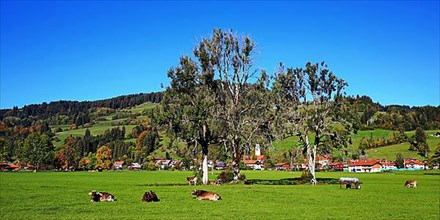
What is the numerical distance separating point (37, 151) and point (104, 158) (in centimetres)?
3568

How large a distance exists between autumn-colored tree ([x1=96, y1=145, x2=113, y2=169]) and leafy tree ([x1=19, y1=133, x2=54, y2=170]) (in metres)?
27.4

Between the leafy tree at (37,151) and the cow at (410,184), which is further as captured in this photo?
the leafy tree at (37,151)

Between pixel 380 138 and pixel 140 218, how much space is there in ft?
592

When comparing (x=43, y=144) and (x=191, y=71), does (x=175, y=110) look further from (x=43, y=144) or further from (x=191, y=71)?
(x=43, y=144)

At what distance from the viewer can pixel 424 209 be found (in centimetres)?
2322

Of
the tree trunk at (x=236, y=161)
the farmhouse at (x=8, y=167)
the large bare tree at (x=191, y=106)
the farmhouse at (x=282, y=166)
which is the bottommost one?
the farmhouse at (x=8, y=167)

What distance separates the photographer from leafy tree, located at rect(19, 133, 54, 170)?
144 metres

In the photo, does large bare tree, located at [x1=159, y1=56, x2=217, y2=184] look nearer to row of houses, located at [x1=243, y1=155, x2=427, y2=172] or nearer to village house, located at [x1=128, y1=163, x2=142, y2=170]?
row of houses, located at [x1=243, y1=155, x2=427, y2=172]

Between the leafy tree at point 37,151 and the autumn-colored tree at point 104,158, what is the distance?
90.0 feet

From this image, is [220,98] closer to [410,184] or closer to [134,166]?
[410,184]

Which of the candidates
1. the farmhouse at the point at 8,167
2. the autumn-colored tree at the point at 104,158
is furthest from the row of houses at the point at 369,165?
the farmhouse at the point at 8,167

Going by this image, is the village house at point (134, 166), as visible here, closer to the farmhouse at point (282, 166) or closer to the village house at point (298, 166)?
the farmhouse at point (282, 166)

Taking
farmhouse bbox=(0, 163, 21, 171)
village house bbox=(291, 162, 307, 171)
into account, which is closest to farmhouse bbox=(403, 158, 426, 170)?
village house bbox=(291, 162, 307, 171)

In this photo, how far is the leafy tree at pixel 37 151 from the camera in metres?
144
